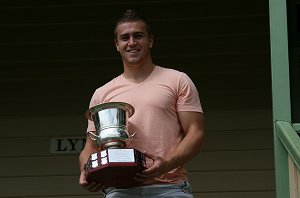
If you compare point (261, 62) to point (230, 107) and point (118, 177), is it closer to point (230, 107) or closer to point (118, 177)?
point (230, 107)

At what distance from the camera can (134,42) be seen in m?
2.98

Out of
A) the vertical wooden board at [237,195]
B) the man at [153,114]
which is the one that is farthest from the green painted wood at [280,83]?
the vertical wooden board at [237,195]

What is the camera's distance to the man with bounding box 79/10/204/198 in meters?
2.82

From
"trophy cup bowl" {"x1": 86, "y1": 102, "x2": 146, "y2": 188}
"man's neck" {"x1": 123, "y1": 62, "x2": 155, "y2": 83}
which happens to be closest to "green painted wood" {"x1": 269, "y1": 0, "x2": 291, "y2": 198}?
"man's neck" {"x1": 123, "y1": 62, "x2": 155, "y2": 83}

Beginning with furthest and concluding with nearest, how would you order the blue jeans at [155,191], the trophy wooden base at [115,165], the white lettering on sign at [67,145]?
the white lettering on sign at [67,145]
the blue jeans at [155,191]
the trophy wooden base at [115,165]

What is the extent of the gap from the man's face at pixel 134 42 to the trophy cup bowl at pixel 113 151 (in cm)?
25

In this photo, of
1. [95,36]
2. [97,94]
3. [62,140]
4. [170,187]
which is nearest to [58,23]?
[95,36]

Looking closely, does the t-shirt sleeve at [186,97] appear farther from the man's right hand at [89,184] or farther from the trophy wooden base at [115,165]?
the man's right hand at [89,184]

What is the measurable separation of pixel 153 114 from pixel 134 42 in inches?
12.9

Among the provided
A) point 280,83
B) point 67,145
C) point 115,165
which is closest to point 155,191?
point 115,165

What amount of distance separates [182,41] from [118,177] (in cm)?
300

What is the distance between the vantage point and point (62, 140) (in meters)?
5.63

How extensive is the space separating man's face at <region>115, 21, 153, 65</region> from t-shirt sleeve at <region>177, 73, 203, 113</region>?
0.66ft

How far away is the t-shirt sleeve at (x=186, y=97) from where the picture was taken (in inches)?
116
